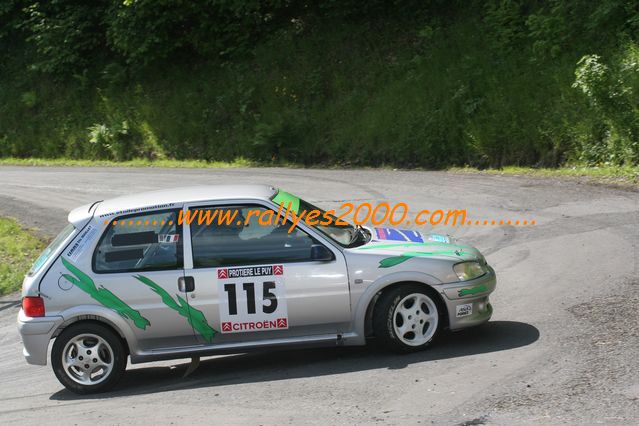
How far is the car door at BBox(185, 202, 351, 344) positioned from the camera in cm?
762

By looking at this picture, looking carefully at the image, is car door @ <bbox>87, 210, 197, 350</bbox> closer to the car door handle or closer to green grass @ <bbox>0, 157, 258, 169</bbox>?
the car door handle

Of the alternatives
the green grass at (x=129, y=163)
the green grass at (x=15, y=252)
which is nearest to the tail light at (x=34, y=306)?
the green grass at (x=15, y=252)

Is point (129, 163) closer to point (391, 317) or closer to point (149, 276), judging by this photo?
point (149, 276)

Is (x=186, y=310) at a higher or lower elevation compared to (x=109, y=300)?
lower

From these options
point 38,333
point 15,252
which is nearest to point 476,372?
point 38,333

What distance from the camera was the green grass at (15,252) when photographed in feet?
41.9

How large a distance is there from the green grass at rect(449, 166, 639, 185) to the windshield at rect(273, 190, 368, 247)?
8.77m

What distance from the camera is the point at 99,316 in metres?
7.66

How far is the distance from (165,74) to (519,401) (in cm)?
2417

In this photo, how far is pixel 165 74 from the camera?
2864 cm

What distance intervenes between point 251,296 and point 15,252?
7.86 meters

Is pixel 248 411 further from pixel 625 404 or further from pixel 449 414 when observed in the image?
pixel 625 404

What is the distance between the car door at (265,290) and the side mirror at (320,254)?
29 millimetres

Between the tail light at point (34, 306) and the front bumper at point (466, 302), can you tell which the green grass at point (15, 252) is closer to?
the tail light at point (34, 306)
